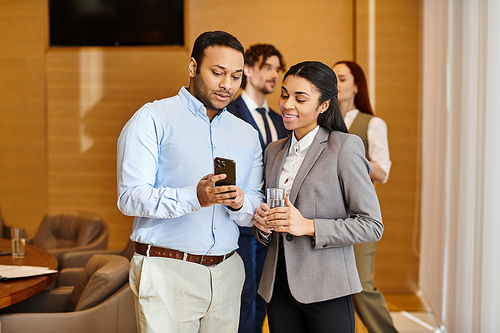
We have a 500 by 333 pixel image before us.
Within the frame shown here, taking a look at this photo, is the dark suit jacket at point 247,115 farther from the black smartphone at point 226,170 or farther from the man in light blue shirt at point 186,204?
the black smartphone at point 226,170

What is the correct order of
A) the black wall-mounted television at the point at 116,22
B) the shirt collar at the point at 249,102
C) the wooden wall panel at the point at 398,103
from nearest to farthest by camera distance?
the shirt collar at the point at 249,102 < the wooden wall panel at the point at 398,103 < the black wall-mounted television at the point at 116,22

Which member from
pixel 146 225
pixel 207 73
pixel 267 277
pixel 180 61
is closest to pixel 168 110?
pixel 207 73

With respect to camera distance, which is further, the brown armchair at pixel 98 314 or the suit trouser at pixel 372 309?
the suit trouser at pixel 372 309

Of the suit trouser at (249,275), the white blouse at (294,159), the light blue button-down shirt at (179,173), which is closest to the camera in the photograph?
the light blue button-down shirt at (179,173)

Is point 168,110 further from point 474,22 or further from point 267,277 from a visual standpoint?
point 474,22

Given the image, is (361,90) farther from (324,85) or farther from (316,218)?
(316,218)

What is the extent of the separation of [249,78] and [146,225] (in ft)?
5.81

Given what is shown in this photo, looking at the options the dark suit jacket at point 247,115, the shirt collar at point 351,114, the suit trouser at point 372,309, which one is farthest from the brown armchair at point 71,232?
the shirt collar at point 351,114

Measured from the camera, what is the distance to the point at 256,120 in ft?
10.9

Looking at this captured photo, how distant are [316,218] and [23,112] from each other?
4.38 metres

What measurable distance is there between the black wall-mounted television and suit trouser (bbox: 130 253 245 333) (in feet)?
12.2

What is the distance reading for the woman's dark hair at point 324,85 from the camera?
1.94 meters

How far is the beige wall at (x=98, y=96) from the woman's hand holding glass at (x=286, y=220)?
10.9 feet

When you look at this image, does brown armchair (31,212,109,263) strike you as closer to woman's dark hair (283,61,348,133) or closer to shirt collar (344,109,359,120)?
shirt collar (344,109,359,120)
